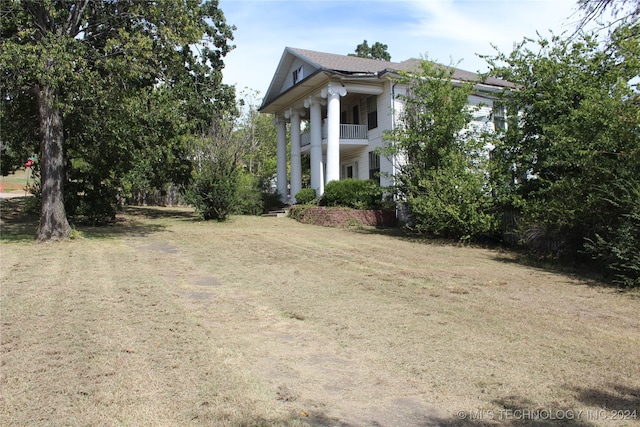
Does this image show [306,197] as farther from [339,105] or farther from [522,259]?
[522,259]

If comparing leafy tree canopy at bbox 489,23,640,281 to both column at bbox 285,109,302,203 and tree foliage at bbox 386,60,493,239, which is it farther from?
column at bbox 285,109,302,203

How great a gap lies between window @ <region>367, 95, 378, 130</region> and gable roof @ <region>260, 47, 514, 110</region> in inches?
56.4

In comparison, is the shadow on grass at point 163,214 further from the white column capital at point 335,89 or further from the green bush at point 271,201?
the white column capital at point 335,89

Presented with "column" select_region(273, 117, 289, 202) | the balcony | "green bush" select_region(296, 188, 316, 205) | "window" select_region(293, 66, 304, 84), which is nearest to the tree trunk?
"green bush" select_region(296, 188, 316, 205)

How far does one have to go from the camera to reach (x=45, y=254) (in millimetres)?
10586

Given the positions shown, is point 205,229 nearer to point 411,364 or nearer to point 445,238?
point 445,238

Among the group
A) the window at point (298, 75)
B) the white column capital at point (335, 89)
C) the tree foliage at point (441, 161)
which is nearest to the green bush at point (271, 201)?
the window at point (298, 75)

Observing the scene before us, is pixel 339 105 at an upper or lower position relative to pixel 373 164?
upper

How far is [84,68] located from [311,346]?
1038 centimetres

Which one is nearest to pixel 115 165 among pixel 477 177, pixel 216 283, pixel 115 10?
pixel 115 10

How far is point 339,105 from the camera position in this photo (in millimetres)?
23562

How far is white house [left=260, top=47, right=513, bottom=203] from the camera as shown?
22016 millimetres

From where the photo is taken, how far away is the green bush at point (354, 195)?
20.2 meters

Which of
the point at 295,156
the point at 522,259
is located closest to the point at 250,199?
the point at 295,156
